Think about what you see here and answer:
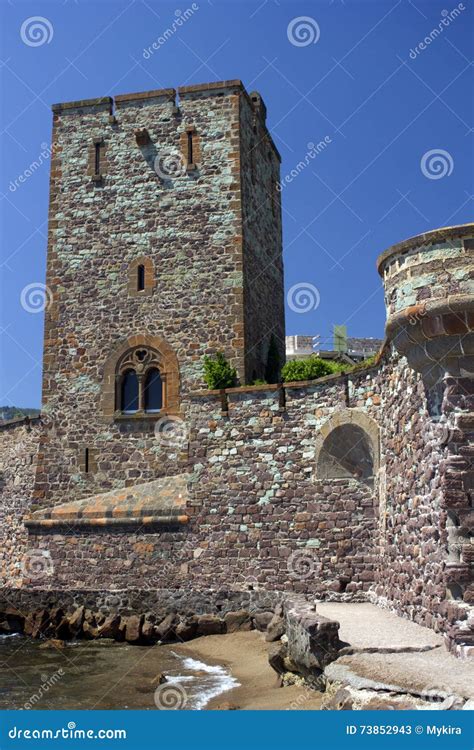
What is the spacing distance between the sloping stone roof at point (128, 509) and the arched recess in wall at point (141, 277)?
4670mm

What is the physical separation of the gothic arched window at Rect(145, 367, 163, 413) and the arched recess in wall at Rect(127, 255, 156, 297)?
1.96 metres

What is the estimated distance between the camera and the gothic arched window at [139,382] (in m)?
18.6

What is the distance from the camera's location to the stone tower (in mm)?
18391

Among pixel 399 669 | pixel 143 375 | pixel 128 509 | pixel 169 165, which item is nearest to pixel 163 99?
pixel 169 165

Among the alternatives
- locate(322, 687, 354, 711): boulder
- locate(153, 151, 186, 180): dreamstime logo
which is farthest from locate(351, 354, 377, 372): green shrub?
locate(153, 151, 186, 180): dreamstime logo

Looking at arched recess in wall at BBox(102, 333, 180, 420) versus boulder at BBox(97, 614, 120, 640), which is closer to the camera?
boulder at BBox(97, 614, 120, 640)

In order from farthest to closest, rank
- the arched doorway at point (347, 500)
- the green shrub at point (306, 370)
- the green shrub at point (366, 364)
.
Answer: the green shrub at point (306, 370) < the arched doorway at point (347, 500) < the green shrub at point (366, 364)

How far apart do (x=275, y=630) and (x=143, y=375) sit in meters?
8.40

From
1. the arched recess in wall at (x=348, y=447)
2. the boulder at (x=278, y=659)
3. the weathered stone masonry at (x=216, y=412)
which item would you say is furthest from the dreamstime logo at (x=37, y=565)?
the boulder at (x=278, y=659)

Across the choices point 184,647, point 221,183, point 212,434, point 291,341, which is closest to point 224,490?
point 212,434

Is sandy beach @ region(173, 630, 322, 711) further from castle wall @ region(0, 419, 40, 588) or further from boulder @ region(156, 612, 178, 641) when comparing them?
castle wall @ region(0, 419, 40, 588)

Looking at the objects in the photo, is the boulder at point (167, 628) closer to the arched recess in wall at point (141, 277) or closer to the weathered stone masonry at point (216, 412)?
the weathered stone masonry at point (216, 412)

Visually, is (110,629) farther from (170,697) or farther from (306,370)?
(306,370)

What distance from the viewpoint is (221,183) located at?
1912 centimetres
